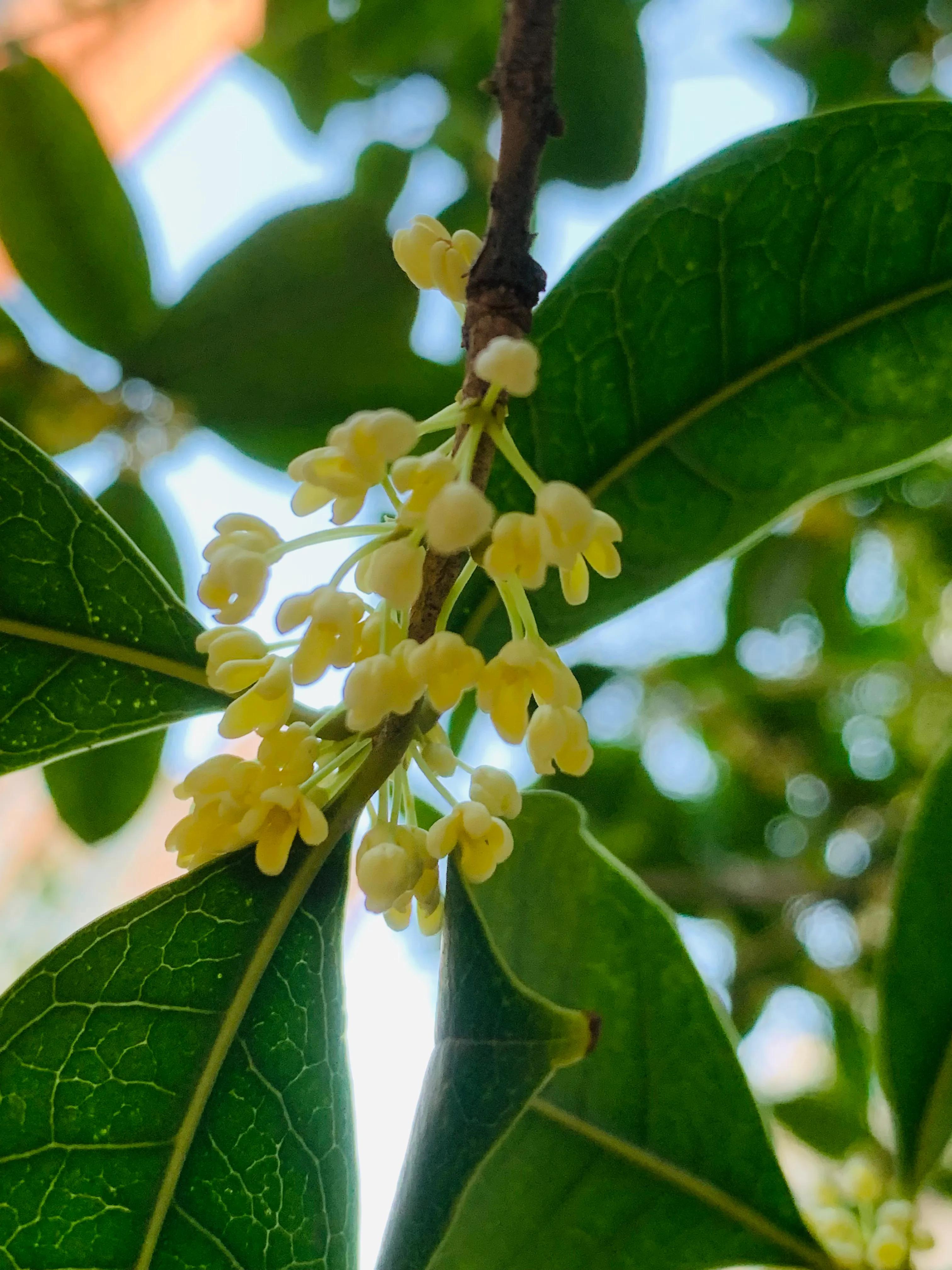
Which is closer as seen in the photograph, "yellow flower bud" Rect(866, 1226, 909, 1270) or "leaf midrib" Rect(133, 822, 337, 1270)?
"leaf midrib" Rect(133, 822, 337, 1270)

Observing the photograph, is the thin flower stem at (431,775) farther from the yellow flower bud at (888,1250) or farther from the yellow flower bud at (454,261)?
the yellow flower bud at (888,1250)

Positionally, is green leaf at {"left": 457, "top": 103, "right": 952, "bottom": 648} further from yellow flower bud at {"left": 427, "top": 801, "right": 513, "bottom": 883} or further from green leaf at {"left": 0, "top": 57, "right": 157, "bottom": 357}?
green leaf at {"left": 0, "top": 57, "right": 157, "bottom": 357}

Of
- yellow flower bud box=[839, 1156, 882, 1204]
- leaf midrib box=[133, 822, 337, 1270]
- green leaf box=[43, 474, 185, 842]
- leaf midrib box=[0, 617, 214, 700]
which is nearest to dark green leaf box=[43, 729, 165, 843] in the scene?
green leaf box=[43, 474, 185, 842]

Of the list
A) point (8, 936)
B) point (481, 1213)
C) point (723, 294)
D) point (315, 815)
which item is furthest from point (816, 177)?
point (8, 936)

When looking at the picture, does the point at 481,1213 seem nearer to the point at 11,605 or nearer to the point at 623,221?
the point at 11,605

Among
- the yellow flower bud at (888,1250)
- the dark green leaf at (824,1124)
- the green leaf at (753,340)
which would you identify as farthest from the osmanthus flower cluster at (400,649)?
the dark green leaf at (824,1124)
